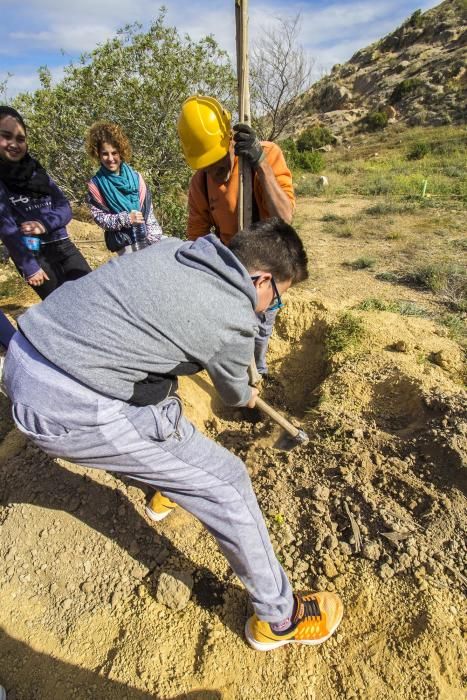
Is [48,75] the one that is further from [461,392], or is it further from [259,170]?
[461,392]

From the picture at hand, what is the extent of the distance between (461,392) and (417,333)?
96 cm

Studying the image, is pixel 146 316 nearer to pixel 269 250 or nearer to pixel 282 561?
pixel 269 250

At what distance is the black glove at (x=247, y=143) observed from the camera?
2.16m

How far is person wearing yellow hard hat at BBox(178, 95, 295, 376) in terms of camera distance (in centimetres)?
216

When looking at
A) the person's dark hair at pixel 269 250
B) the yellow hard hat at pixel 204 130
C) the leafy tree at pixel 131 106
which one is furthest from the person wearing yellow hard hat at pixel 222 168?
the leafy tree at pixel 131 106

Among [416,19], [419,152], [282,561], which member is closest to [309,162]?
[419,152]

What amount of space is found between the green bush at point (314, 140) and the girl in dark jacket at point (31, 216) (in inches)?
852

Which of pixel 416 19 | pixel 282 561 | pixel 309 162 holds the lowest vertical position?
pixel 282 561

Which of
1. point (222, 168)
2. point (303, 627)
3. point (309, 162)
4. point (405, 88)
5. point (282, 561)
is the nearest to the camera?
point (303, 627)

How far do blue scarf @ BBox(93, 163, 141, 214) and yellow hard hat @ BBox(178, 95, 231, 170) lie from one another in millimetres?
1186

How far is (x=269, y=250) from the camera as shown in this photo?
1.44m

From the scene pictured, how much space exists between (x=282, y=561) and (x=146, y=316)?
161 centimetres

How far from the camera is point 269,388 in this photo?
3668mm

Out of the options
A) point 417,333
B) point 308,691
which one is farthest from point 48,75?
point 308,691
